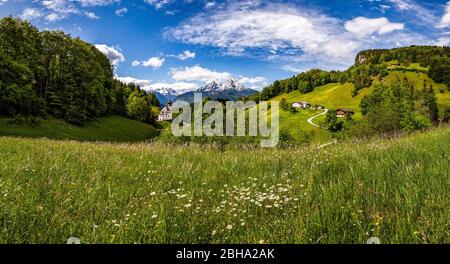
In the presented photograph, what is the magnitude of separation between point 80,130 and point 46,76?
43.8 ft

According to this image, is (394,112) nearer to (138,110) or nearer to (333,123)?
(333,123)

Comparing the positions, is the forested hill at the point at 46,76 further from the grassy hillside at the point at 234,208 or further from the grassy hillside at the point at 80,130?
the grassy hillside at the point at 234,208

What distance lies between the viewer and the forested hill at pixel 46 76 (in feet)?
171

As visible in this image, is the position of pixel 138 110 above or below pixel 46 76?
below

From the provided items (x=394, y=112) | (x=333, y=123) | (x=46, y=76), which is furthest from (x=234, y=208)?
(x=333, y=123)

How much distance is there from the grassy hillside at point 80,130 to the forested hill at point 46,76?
2412 millimetres

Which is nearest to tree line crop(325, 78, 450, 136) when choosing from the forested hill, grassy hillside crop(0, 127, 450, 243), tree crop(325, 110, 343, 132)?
tree crop(325, 110, 343, 132)

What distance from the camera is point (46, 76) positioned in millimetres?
65375

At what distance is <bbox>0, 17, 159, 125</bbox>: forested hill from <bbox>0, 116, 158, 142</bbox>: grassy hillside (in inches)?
95.0

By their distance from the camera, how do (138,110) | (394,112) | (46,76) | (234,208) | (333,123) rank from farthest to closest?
(333,123) → (138,110) → (394,112) → (46,76) → (234,208)

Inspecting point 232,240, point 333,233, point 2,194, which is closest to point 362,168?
point 333,233

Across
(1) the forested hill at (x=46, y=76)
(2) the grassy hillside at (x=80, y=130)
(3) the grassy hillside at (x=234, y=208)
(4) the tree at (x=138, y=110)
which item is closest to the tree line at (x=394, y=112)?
(2) the grassy hillside at (x=80, y=130)
